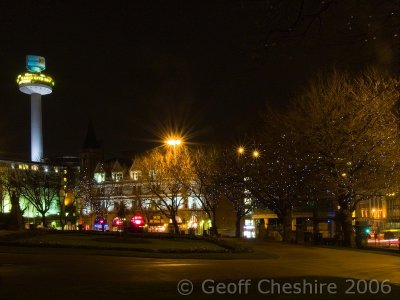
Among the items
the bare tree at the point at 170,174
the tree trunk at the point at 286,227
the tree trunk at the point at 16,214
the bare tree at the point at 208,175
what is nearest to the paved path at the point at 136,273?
the tree trunk at the point at 286,227

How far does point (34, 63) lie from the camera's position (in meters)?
168

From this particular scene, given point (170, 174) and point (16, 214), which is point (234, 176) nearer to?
point (170, 174)

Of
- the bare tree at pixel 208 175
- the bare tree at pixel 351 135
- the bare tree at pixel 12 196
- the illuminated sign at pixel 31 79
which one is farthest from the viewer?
the illuminated sign at pixel 31 79

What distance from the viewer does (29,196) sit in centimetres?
8800

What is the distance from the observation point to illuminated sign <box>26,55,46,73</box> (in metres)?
167

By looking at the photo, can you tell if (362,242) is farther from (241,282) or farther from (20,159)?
(20,159)

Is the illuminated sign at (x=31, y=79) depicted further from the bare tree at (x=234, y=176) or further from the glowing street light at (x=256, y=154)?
the glowing street light at (x=256, y=154)

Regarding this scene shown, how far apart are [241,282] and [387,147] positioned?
95.2 feet

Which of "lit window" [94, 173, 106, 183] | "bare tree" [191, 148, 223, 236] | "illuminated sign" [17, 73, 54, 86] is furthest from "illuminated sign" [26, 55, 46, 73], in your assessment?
"bare tree" [191, 148, 223, 236]

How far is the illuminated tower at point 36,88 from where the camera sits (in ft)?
513

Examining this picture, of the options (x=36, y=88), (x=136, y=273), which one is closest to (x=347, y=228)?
(x=136, y=273)

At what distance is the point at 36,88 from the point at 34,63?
8.43 meters

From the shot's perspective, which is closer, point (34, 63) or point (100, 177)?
point (100, 177)

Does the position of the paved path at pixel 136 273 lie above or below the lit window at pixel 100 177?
below
